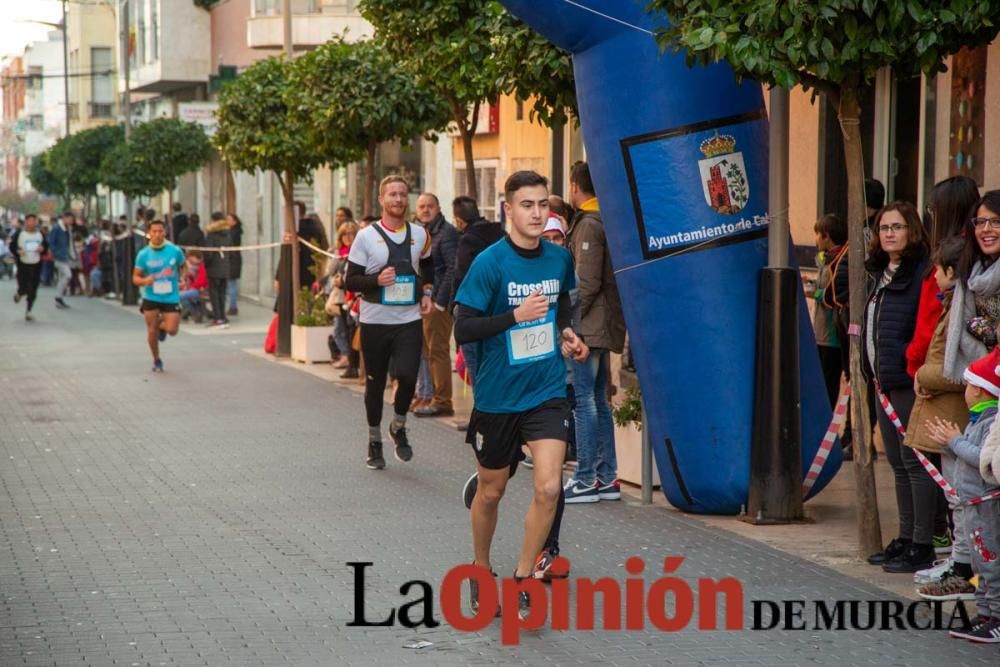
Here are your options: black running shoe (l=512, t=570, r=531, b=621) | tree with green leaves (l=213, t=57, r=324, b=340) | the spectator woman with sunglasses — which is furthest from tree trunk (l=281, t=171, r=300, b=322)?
the spectator woman with sunglasses

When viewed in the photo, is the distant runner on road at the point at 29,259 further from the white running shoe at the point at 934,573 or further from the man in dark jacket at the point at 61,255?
the white running shoe at the point at 934,573

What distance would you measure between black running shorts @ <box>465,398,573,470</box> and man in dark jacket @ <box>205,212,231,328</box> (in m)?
21.0

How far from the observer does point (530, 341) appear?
7.16 meters

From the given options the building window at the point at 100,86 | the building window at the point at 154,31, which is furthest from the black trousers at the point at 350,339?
the building window at the point at 100,86

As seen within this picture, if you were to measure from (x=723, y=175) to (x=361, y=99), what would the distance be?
8425 millimetres

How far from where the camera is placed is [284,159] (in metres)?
20.8

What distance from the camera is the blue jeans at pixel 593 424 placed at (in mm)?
10094

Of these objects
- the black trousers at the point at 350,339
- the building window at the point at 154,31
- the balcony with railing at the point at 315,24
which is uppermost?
the building window at the point at 154,31

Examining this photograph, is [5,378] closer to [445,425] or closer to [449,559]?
[445,425]

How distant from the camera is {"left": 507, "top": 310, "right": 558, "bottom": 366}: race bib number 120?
281 inches

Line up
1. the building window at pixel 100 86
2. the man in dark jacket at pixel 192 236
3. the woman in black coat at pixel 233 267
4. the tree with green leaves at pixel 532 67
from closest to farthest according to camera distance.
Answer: the tree with green leaves at pixel 532 67, the woman in black coat at pixel 233 267, the man in dark jacket at pixel 192 236, the building window at pixel 100 86

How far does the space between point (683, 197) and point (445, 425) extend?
5.19 meters

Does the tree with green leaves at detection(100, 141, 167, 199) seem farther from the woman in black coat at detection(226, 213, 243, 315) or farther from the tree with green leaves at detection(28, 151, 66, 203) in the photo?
the tree with green leaves at detection(28, 151, 66, 203)

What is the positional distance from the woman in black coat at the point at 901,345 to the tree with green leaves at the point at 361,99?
31.6ft
